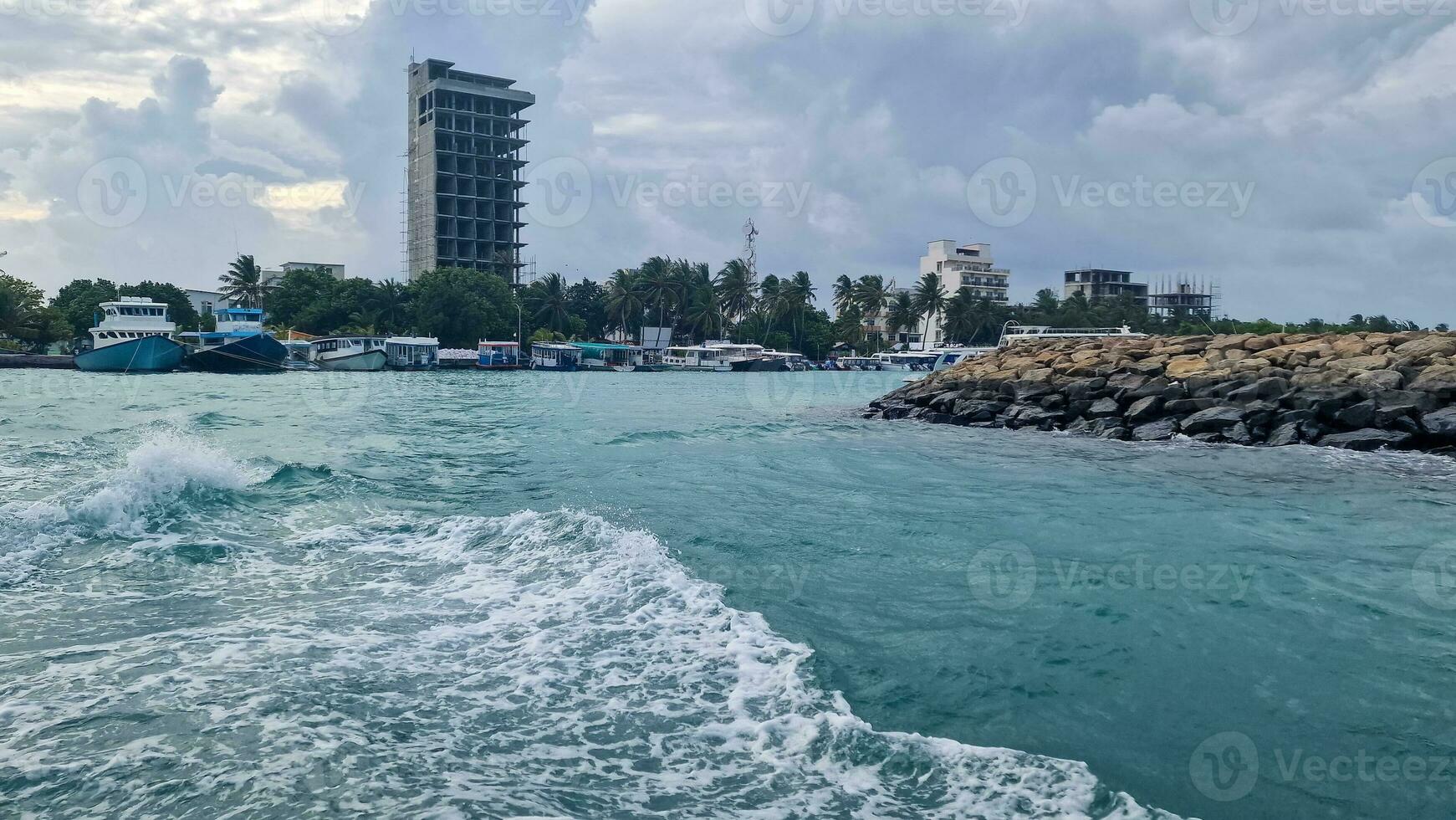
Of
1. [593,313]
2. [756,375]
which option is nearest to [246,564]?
[756,375]

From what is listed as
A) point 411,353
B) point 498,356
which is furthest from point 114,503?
point 498,356

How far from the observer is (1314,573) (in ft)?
29.6

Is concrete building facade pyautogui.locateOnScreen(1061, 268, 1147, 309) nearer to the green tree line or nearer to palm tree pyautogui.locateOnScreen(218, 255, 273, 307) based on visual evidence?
the green tree line

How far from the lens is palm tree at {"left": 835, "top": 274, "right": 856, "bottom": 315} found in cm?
12262

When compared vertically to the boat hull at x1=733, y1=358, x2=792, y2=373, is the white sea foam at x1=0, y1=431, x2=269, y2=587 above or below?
below

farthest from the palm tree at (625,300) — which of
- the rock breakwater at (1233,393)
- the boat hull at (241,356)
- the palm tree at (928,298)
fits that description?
the rock breakwater at (1233,393)

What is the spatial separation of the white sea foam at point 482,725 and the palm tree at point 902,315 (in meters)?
110

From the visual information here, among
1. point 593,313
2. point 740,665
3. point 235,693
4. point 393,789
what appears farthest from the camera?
point 593,313

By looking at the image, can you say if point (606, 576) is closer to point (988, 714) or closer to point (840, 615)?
point (840, 615)

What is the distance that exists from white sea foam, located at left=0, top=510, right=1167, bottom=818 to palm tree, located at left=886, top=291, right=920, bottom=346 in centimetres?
10996

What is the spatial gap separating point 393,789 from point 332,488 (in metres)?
9.98

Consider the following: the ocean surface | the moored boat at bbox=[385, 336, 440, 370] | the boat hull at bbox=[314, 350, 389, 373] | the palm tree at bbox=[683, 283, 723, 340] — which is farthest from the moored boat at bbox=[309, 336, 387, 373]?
the ocean surface

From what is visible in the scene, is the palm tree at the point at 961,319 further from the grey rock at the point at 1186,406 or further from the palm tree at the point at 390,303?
the grey rock at the point at 1186,406

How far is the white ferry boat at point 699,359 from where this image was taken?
98500mm
